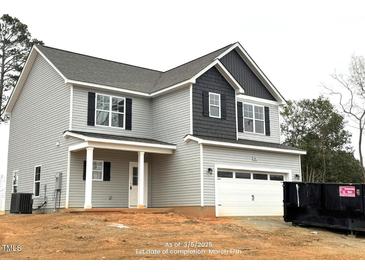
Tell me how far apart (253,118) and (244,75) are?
2.35 m

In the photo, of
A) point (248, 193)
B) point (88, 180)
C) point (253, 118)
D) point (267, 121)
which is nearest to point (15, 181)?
point (88, 180)

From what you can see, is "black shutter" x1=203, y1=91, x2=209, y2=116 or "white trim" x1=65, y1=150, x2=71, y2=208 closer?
"white trim" x1=65, y1=150, x2=71, y2=208

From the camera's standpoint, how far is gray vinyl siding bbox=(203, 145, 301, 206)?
18.5 metres

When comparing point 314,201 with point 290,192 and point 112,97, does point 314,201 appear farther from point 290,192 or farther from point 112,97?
point 112,97

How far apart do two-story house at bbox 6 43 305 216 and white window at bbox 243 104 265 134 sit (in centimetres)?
5

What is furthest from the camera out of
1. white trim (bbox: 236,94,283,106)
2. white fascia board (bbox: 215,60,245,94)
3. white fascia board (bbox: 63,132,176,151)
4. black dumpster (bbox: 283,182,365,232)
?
white trim (bbox: 236,94,283,106)

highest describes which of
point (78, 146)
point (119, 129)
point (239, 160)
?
point (119, 129)

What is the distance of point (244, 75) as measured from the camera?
23.3 metres

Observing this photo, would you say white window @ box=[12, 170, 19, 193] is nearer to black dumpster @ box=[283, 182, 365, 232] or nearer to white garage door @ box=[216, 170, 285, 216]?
white garage door @ box=[216, 170, 285, 216]

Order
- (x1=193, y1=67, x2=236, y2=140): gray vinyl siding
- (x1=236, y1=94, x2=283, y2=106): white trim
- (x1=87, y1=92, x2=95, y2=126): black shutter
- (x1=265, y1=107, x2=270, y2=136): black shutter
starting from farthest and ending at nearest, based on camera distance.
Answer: (x1=265, y1=107, x2=270, y2=136): black shutter, (x1=236, y1=94, x2=283, y2=106): white trim, (x1=193, y1=67, x2=236, y2=140): gray vinyl siding, (x1=87, y1=92, x2=95, y2=126): black shutter

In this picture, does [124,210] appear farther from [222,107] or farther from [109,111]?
[222,107]

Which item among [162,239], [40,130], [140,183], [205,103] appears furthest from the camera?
[40,130]

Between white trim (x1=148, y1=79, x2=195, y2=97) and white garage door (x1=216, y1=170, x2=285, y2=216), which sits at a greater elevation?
white trim (x1=148, y1=79, x2=195, y2=97)

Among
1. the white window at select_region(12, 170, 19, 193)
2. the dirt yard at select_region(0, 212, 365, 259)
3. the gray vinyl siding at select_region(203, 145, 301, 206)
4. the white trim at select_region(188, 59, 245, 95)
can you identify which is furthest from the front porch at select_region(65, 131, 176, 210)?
the white window at select_region(12, 170, 19, 193)
